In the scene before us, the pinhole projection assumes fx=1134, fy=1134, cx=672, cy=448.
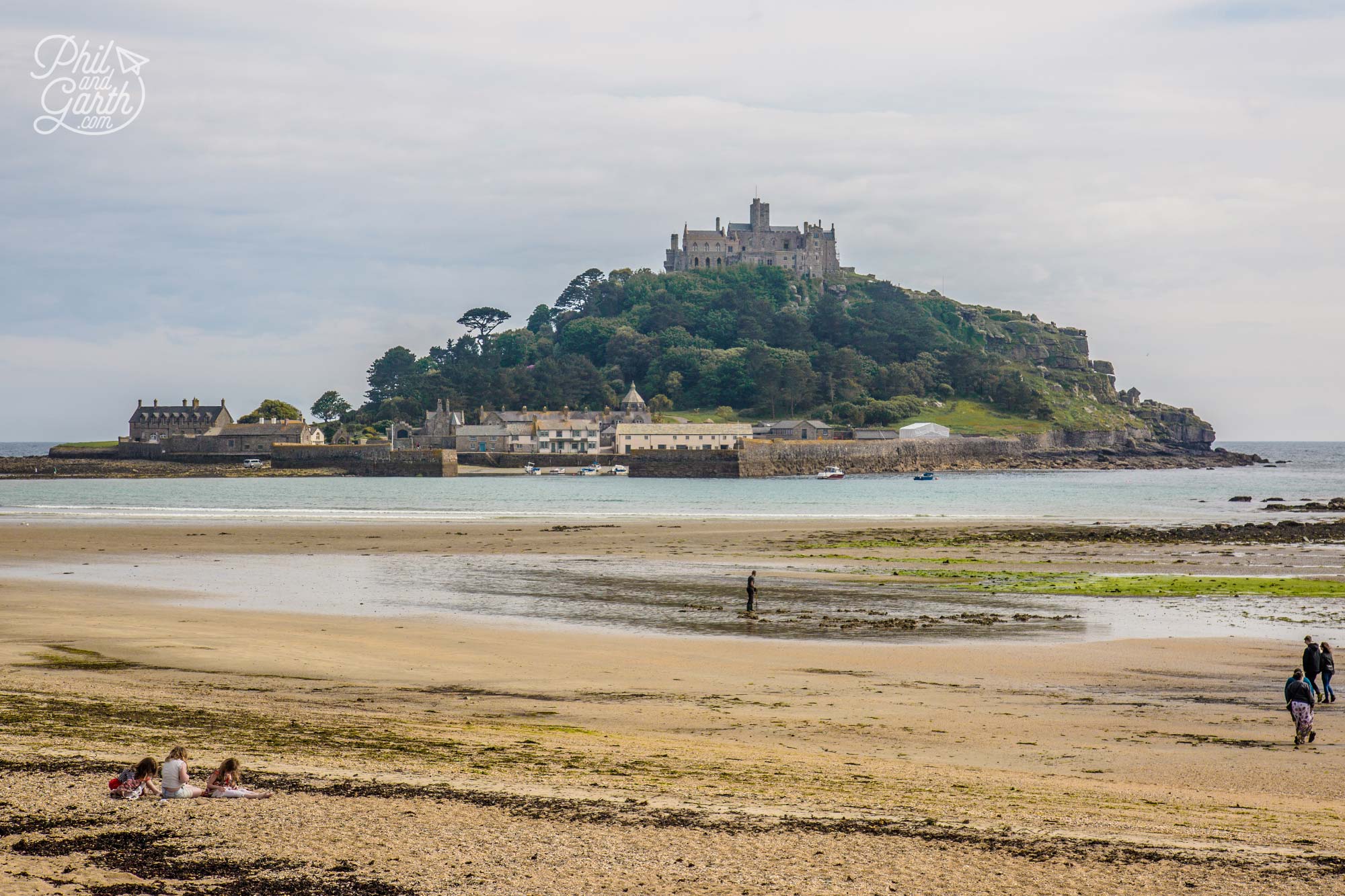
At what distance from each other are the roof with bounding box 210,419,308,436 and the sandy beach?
103 meters

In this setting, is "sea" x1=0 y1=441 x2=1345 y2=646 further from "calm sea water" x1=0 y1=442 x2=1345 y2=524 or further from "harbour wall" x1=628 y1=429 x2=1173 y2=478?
"harbour wall" x1=628 y1=429 x2=1173 y2=478

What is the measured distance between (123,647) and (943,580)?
1710 centimetres

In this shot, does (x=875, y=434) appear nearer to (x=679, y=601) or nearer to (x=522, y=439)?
(x=522, y=439)

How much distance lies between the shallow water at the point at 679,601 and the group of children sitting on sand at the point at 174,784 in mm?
10705

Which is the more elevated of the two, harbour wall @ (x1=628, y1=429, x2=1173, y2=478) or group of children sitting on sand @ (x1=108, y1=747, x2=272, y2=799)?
harbour wall @ (x1=628, y1=429, x2=1173, y2=478)

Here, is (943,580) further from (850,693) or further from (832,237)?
(832,237)

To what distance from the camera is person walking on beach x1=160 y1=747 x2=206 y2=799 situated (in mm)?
8211

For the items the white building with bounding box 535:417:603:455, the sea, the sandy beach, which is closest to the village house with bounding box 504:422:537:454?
the white building with bounding box 535:417:603:455

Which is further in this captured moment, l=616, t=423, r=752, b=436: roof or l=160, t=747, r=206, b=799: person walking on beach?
l=616, t=423, r=752, b=436: roof

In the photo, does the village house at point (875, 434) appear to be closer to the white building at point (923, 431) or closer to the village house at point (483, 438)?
the white building at point (923, 431)

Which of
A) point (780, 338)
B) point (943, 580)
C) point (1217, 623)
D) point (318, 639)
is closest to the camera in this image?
point (318, 639)

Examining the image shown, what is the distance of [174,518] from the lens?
158 feet

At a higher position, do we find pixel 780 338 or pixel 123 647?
pixel 780 338

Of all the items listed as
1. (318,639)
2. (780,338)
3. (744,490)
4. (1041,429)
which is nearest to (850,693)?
(318,639)
